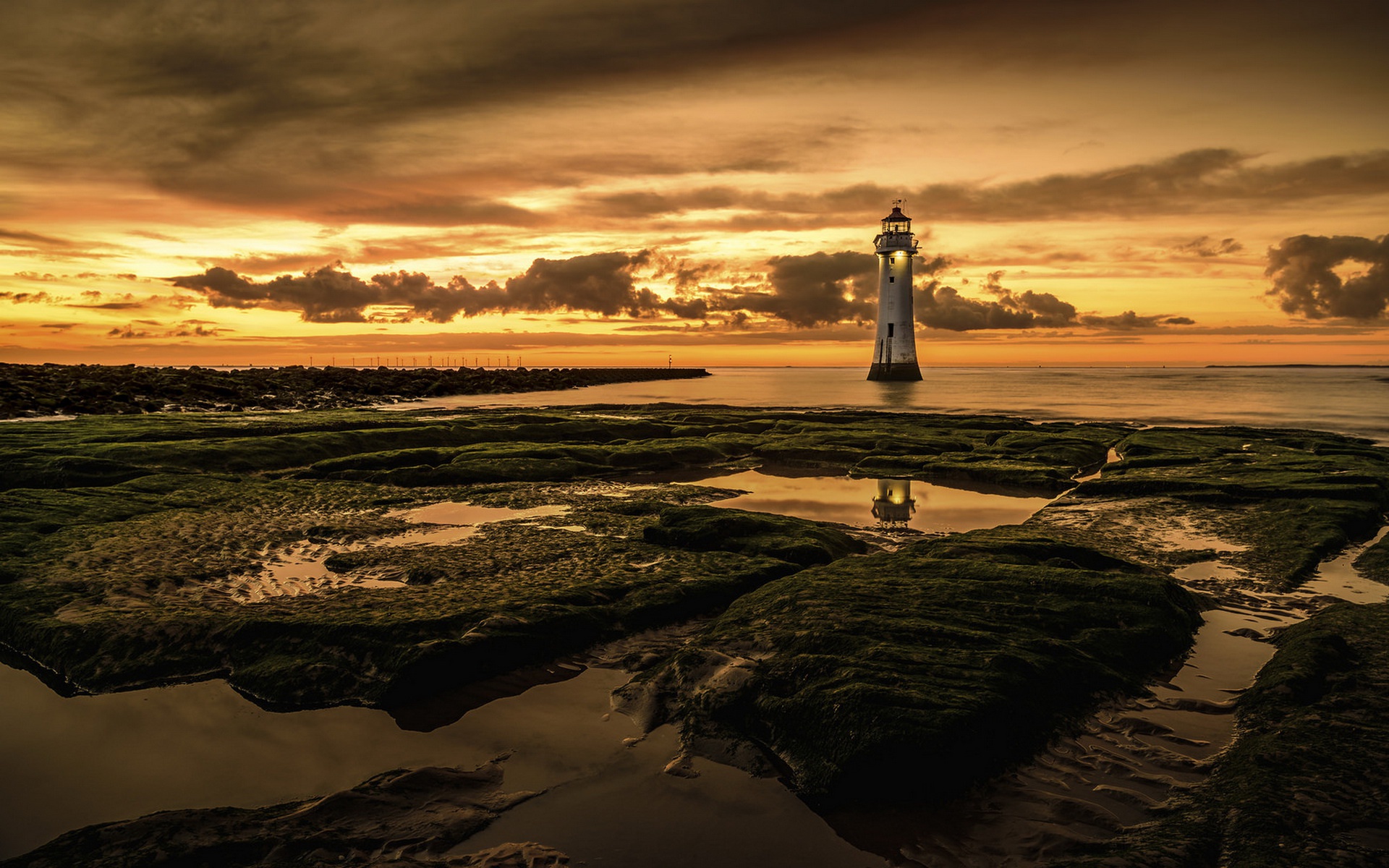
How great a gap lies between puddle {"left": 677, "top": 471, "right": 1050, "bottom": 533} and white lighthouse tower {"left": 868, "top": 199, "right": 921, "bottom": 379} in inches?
2661

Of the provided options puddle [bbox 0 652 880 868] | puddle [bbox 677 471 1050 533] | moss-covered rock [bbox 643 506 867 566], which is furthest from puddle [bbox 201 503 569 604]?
puddle [bbox 677 471 1050 533]

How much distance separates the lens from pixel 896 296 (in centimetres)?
8650

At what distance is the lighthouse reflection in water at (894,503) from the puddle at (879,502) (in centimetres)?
2

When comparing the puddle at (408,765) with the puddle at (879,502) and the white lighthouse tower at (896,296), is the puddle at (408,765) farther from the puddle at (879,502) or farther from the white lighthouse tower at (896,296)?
the white lighthouse tower at (896,296)

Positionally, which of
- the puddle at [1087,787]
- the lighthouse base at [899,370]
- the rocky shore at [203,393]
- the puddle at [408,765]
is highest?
the lighthouse base at [899,370]

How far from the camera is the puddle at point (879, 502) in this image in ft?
53.6

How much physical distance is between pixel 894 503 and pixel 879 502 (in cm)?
37

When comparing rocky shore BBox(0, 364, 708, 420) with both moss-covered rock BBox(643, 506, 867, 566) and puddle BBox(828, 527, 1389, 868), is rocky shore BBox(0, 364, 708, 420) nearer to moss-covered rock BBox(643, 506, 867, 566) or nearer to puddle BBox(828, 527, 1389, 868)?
moss-covered rock BBox(643, 506, 867, 566)

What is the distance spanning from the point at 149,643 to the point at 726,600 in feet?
21.0

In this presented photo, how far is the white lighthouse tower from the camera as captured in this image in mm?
83938

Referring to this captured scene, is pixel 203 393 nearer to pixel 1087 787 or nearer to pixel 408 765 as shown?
pixel 408 765

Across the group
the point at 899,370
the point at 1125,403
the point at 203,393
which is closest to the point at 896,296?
the point at 899,370

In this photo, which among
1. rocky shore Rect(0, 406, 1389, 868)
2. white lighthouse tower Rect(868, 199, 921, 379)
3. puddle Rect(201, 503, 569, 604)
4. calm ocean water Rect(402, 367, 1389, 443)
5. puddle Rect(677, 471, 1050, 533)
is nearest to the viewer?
rocky shore Rect(0, 406, 1389, 868)

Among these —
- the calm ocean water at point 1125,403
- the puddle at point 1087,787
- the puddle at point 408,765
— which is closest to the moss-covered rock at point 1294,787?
the puddle at point 1087,787
